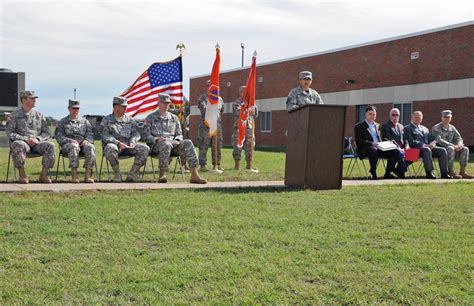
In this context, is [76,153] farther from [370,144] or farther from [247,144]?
[370,144]

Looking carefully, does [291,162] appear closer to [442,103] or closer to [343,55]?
[442,103]

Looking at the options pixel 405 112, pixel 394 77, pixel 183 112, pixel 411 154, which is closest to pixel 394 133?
pixel 411 154

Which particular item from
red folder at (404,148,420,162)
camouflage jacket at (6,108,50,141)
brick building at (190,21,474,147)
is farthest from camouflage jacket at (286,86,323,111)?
brick building at (190,21,474,147)

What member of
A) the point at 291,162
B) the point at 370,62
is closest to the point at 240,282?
the point at 291,162

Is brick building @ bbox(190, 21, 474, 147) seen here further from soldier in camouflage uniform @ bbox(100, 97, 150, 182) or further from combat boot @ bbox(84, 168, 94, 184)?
combat boot @ bbox(84, 168, 94, 184)

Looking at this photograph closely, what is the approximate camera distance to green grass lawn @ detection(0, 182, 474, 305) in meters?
3.96

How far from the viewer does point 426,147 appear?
12695 mm

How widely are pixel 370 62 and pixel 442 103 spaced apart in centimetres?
550

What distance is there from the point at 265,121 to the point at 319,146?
33.0 meters

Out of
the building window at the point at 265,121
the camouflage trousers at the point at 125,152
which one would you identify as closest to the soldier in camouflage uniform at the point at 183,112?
the camouflage trousers at the point at 125,152

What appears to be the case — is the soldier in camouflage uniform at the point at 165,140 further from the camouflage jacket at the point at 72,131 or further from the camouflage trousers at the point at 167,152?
the camouflage jacket at the point at 72,131

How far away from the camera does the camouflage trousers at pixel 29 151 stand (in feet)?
29.8

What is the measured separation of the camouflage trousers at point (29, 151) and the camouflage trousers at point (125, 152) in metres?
0.94

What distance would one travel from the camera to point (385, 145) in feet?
39.6
